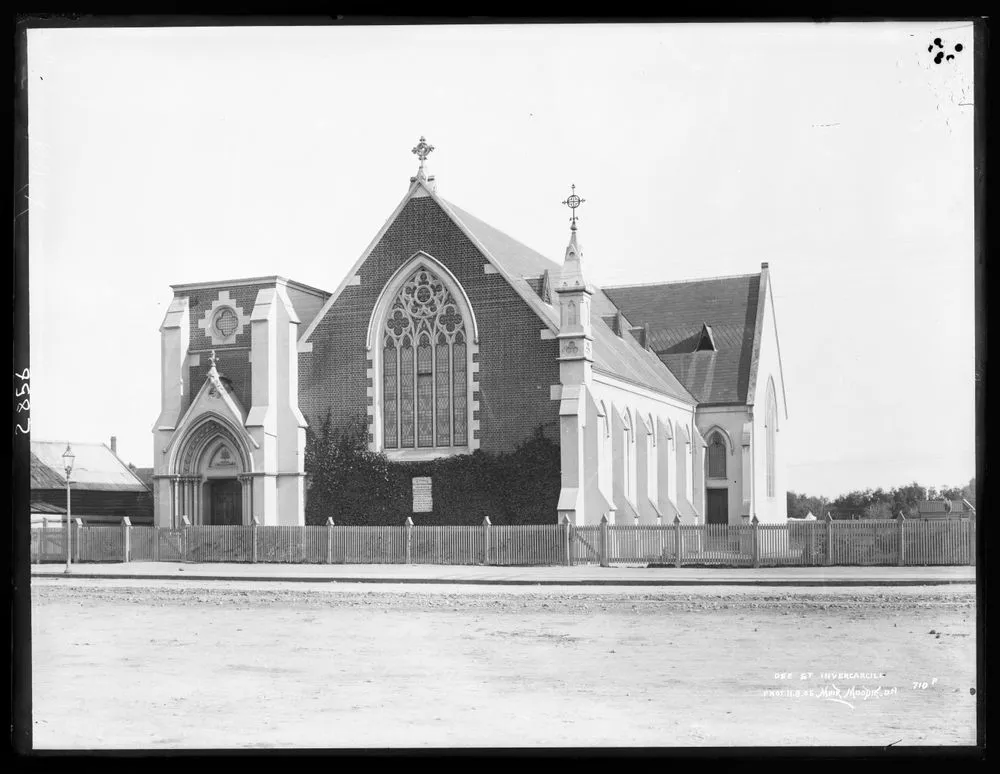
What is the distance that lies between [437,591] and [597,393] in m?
9.14

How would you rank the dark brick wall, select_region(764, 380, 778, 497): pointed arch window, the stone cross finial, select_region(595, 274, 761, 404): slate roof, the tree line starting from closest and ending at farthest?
the stone cross finial → the tree line → the dark brick wall → select_region(595, 274, 761, 404): slate roof → select_region(764, 380, 778, 497): pointed arch window

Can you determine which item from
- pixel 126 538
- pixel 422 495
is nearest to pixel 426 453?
pixel 422 495

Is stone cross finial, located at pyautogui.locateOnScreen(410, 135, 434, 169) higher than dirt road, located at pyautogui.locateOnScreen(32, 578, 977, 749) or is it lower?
higher

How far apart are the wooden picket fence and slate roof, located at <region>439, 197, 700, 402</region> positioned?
16.4 feet

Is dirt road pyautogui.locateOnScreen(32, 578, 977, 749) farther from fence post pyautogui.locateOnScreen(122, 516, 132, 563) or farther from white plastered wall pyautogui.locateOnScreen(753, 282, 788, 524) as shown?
white plastered wall pyautogui.locateOnScreen(753, 282, 788, 524)

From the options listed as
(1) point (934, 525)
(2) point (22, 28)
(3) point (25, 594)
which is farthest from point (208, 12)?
(1) point (934, 525)

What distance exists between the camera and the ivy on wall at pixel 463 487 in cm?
2711

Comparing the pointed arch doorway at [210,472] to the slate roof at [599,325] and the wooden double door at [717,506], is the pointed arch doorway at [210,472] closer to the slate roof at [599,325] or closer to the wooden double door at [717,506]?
the slate roof at [599,325]

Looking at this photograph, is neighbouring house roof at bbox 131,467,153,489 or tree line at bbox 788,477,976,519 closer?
tree line at bbox 788,477,976,519

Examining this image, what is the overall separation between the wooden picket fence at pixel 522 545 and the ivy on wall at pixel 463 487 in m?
0.40

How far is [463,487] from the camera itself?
27688 millimetres

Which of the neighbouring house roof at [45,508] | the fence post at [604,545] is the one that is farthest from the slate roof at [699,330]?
the neighbouring house roof at [45,508]

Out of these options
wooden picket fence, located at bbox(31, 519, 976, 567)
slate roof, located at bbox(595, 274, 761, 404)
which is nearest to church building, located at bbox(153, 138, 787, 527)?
wooden picket fence, located at bbox(31, 519, 976, 567)

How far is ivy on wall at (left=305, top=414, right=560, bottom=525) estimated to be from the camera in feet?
88.9
